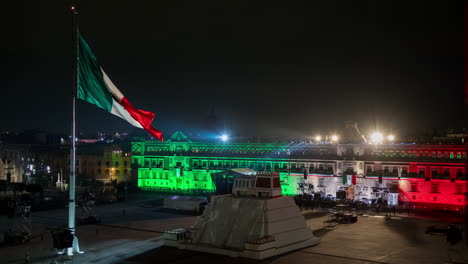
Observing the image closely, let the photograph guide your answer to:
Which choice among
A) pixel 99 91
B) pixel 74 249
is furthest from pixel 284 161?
pixel 99 91

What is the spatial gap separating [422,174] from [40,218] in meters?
52.6

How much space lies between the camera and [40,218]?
59.7 metres

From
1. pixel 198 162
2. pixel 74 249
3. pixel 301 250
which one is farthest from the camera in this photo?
pixel 198 162

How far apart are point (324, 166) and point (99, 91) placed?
50.6 meters

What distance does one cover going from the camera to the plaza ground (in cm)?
3684

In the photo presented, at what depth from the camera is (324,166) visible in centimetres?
7625

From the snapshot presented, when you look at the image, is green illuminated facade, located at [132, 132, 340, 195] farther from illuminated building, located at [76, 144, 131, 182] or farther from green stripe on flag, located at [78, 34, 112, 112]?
green stripe on flag, located at [78, 34, 112, 112]

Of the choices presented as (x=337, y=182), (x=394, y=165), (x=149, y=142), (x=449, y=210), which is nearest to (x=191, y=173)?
(x=149, y=142)

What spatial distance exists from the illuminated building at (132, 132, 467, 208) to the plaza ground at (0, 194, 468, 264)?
11433 millimetres

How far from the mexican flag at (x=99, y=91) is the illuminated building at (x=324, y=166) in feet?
141

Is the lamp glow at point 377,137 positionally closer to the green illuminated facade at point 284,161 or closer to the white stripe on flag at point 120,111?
the green illuminated facade at point 284,161

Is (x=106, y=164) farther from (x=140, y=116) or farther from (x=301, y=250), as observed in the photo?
(x=140, y=116)

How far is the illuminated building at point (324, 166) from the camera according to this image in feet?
215

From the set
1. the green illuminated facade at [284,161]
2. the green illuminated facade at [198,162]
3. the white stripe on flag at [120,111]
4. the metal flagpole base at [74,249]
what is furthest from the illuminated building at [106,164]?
the white stripe on flag at [120,111]
